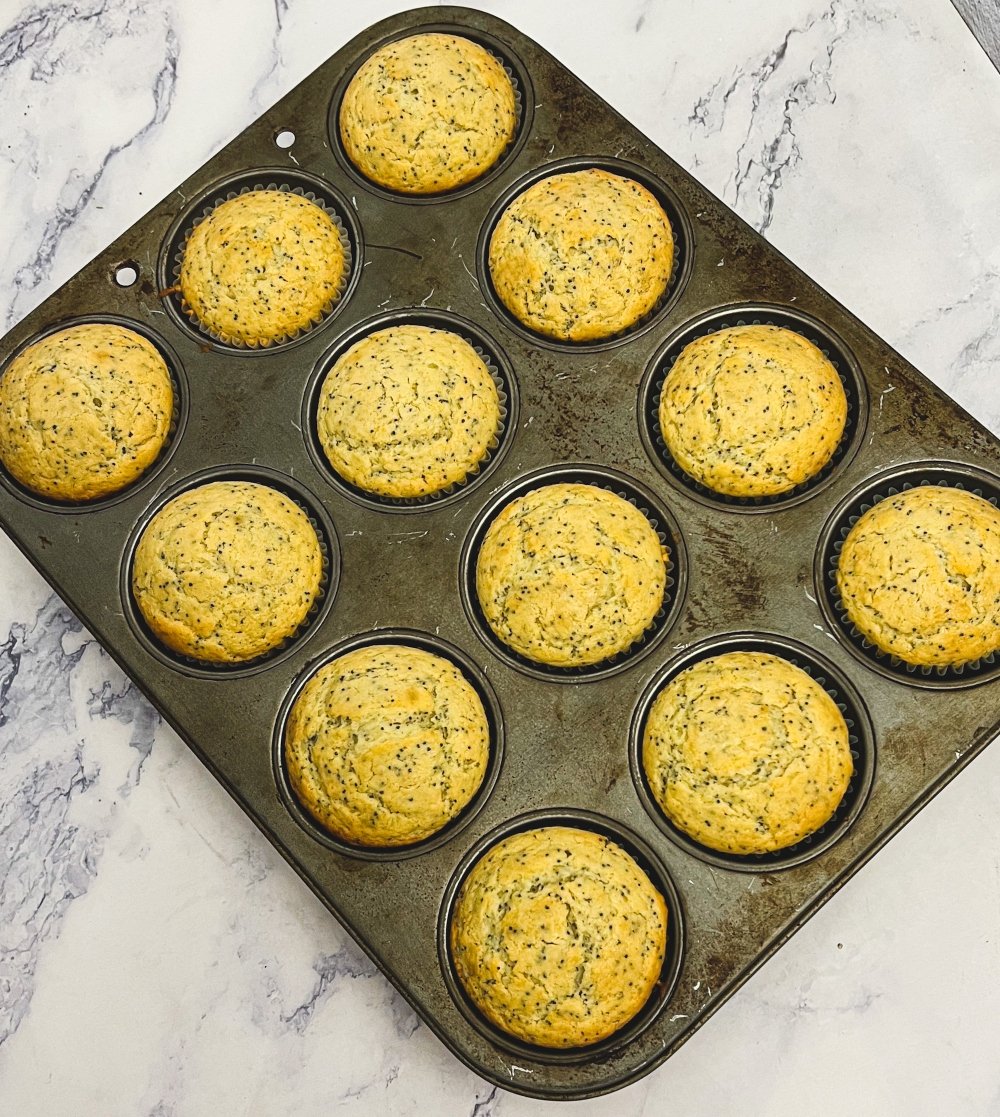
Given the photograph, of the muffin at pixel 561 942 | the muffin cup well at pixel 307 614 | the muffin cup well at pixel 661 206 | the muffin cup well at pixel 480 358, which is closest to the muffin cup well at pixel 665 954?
the muffin at pixel 561 942

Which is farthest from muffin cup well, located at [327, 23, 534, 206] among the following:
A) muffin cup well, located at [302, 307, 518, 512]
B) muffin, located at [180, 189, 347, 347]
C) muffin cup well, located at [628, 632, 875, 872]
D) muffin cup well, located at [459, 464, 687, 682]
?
muffin cup well, located at [628, 632, 875, 872]

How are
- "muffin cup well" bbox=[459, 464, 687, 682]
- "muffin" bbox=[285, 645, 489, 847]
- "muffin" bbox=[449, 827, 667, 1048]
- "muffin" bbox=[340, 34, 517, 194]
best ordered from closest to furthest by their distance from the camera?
1. "muffin" bbox=[449, 827, 667, 1048]
2. "muffin" bbox=[285, 645, 489, 847]
3. "muffin cup well" bbox=[459, 464, 687, 682]
4. "muffin" bbox=[340, 34, 517, 194]

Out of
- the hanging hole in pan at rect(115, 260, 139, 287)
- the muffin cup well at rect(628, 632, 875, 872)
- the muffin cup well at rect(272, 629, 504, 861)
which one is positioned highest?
the hanging hole in pan at rect(115, 260, 139, 287)

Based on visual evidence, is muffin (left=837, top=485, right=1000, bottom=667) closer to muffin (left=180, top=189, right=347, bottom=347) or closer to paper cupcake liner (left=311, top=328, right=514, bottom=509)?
paper cupcake liner (left=311, top=328, right=514, bottom=509)

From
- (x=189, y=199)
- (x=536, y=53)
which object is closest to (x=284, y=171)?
(x=189, y=199)

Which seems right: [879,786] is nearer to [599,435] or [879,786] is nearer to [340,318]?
[599,435]

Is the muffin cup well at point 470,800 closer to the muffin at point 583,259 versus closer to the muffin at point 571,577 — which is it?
the muffin at point 571,577

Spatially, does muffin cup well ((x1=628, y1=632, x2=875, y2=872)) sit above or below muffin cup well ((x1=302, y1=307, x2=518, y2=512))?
below
